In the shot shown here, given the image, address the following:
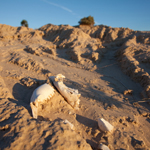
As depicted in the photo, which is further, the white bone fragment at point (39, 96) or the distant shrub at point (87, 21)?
the distant shrub at point (87, 21)

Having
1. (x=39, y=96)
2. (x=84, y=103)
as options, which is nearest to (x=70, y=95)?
(x=84, y=103)

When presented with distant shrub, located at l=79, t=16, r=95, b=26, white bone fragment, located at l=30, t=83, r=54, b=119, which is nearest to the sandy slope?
white bone fragment, located at l=30, t=83, r=54, b=119

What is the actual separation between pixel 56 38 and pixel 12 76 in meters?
7.35

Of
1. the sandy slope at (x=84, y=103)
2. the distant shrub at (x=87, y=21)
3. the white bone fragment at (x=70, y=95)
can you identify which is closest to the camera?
the sandy slope at (x=84, y=103)

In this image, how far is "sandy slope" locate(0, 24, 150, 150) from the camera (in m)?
1.78

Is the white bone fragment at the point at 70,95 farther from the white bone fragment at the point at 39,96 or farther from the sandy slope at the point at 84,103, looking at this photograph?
the white bone fragment at the point at 39,96

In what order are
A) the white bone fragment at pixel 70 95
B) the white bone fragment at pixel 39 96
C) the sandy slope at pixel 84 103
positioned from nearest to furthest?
the sandy slope at pixel 84 103 < the white bone fragment at pixel 39 96 < the white bone fragment at pixel 70 95

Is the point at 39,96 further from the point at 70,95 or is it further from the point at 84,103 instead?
the point at 84,103

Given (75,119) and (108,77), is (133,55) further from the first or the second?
(75,119)

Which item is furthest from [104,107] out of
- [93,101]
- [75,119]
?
[75,119]

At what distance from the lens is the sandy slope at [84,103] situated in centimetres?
178

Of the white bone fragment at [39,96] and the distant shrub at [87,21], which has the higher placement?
the distant shrub at [87,21]

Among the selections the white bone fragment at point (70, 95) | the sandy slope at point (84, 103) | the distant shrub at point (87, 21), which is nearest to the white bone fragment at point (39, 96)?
the sandy slope at point (84, 103)

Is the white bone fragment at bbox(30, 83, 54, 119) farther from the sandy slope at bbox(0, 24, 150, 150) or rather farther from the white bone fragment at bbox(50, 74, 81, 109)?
the white bone fragment at bbox(50, 74, 81, 109)
